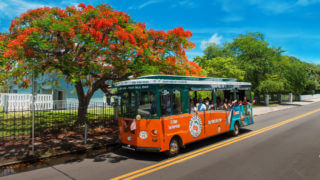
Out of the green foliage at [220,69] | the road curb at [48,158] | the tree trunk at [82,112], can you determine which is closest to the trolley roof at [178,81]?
the road curb at [48,158]

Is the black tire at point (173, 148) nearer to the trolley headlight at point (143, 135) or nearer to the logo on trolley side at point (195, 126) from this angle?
the logo on trolley side at point (195, 126)

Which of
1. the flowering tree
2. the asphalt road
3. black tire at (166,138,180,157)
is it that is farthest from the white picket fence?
black tire at (166,138,180,157)

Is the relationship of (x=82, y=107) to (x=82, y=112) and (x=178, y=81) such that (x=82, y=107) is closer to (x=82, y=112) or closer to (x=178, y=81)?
(x=82, y=112)

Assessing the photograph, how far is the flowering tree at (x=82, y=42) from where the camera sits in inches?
361

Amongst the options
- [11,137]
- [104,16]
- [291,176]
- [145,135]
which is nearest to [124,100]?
[145,135]

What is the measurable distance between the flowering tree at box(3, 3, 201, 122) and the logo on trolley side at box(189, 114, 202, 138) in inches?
161

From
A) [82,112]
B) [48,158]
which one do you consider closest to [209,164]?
[48,158]

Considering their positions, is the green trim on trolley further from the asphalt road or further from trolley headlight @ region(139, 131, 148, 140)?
the asphalt road

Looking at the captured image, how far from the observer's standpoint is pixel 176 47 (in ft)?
42.0

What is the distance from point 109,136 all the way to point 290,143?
890cm

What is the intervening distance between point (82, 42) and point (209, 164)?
8190 millimetres

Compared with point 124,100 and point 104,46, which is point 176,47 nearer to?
point 104,46

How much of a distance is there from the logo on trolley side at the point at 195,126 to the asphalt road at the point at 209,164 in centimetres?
70

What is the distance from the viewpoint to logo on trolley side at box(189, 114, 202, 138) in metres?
8.29
